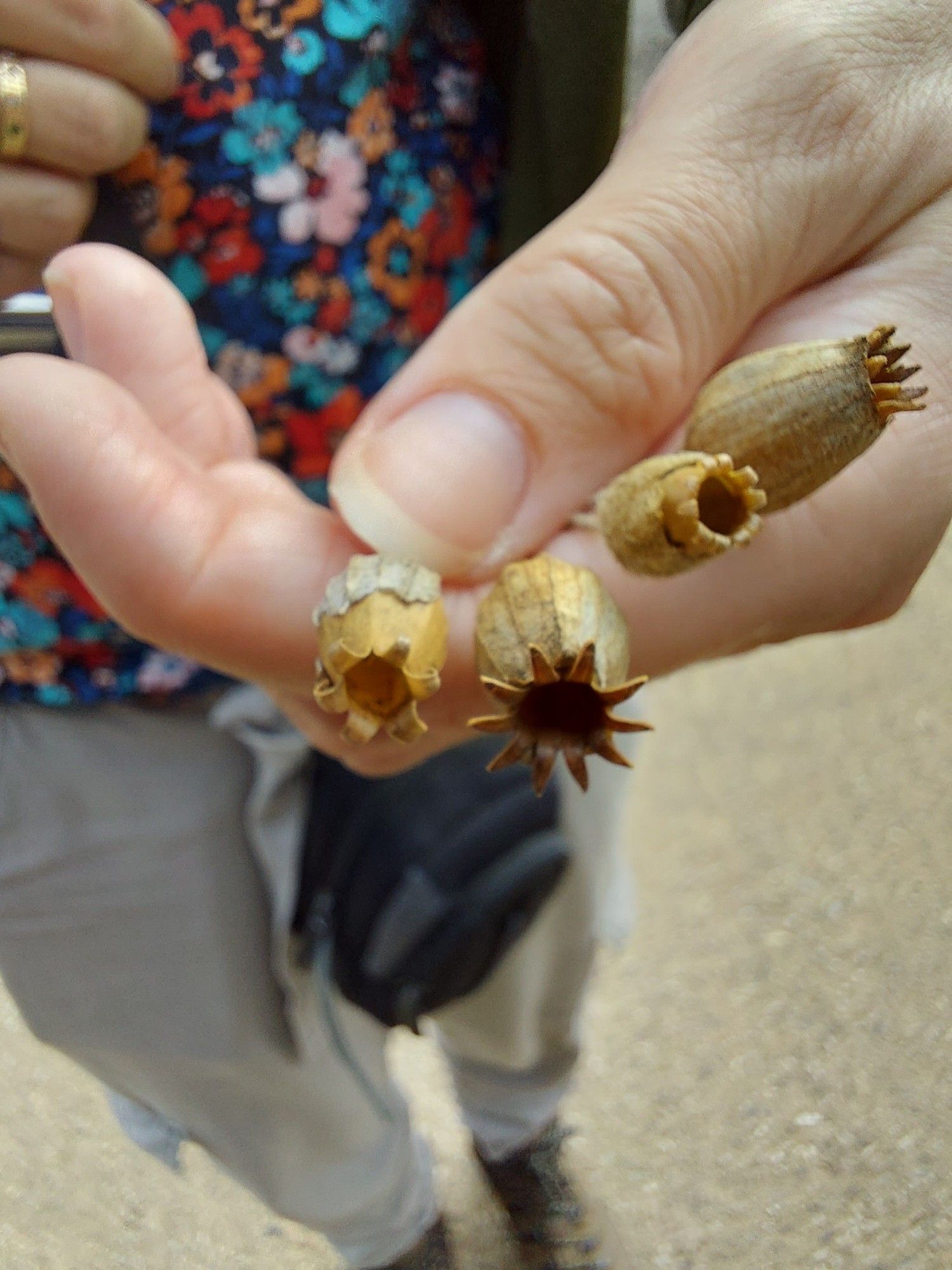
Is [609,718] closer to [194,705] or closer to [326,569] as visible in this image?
[326,569]

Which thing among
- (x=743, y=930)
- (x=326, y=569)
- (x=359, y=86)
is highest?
(x=359, y=86)

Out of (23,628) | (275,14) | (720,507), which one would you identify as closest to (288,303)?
(275,14)

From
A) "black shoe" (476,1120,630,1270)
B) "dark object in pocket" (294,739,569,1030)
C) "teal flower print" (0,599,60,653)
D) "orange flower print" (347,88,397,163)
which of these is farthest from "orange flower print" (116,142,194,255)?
"black shoe" (476,1120,630,1270)

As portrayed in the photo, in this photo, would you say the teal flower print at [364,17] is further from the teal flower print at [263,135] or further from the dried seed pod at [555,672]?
the dried seed pod at [555,672]

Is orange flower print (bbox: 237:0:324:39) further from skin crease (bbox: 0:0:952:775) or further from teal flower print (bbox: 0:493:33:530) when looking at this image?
teal flower print (bbox: 0:493:33:530)

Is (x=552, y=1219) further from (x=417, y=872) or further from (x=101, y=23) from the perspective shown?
(x=101, y=23)

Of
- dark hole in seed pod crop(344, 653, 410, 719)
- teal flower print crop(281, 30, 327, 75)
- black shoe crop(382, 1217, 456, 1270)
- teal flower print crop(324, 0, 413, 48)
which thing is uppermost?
teal flower print crop(324, 0, 413, 48)

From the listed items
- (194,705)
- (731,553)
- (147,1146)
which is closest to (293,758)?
(194,705)

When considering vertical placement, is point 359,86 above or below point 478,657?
above
